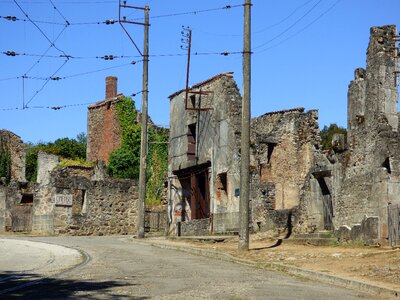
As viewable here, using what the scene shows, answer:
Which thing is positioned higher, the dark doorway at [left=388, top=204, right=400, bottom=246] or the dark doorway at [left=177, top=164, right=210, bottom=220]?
the dark doorway at [left=177, top=164, right=210, bottom=220]

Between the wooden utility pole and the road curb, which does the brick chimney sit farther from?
the road curb

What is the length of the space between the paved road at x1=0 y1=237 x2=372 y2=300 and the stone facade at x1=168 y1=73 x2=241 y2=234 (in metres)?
13.8

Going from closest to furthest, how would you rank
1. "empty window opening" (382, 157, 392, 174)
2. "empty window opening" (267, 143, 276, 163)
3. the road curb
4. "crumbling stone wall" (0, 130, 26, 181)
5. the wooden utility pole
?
the road curb, "empty window opening" (382, 157, 392, 174), the wooden utility pole, "empty window opening" (267, 143, 276, 163), "crumbling stone wall" (0, 130, 26, 181)

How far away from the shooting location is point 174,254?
Result: 20.1 metres

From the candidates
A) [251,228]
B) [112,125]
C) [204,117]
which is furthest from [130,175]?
[251,228]

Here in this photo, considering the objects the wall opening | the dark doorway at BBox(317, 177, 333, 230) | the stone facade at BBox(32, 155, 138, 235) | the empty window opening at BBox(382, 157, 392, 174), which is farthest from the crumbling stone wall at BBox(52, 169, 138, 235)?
the empty window opening at BBox(382, 157, 392, 174)

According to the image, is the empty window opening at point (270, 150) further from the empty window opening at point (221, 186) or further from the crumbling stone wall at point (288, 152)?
the empty window opening at point (221, 186)

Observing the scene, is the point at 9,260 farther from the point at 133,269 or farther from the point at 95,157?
the point at 95,157

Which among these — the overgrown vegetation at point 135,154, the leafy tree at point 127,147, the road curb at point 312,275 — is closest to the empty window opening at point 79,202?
the overgrown vegetation at point 135,154

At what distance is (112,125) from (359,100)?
32.1 meters

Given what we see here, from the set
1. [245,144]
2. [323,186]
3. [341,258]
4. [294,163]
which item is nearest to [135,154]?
[294,163]

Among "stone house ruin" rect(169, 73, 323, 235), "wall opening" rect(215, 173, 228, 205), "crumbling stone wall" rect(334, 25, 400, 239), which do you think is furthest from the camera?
"wall opening" rect(215, 173, 228, 205)

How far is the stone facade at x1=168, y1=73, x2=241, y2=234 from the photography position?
31250 mm

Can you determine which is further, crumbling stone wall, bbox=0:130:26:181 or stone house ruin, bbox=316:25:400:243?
crumbling stone wall, bbox=0:130:26:181
